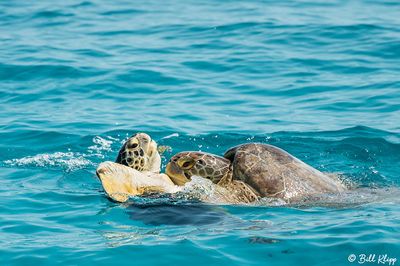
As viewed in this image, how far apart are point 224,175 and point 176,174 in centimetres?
55

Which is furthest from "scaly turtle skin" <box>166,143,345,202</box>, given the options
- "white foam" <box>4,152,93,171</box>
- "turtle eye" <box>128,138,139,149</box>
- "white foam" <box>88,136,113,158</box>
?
"white foam" <box>88,136,113,158</box>

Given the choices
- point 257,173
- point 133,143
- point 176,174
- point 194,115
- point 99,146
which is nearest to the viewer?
point 257,173

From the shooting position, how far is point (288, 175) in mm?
9500

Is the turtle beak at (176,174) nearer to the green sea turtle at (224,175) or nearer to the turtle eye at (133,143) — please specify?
the green sea turtle at (224,175)

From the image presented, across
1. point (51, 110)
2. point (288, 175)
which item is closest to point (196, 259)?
point (288, 175)

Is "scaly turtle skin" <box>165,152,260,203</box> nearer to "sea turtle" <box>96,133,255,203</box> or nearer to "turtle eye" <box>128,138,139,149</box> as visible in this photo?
"sea turtle" <box>96,133,255,203</box>

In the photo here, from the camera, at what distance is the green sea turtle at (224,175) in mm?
9250

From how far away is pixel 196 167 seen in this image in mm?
9594

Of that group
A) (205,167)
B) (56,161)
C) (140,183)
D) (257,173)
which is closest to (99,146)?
(56,161)

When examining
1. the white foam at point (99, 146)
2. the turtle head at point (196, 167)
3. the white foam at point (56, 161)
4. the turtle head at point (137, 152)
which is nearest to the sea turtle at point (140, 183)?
the turtle head at point (137, 152)

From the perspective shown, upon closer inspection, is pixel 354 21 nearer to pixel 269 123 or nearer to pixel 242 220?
pixel 269 123

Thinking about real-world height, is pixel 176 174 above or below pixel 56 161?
above

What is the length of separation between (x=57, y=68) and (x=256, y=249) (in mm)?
9033

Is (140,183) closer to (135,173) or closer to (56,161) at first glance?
(135,173)
